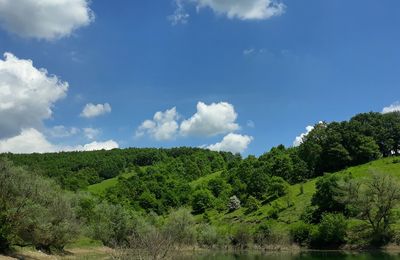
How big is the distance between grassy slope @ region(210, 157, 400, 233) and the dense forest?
142 cm

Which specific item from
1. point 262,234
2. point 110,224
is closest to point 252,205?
point 262,234

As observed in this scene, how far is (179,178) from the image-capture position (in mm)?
189875

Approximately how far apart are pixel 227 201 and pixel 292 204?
35.5m

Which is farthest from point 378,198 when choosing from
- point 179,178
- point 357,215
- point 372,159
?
point 179,178

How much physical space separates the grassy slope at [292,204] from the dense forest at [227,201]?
4.65 feet

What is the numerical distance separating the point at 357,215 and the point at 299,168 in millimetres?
→ 53350

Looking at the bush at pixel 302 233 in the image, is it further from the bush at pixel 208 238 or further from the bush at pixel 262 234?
the bush at pixel 208 238

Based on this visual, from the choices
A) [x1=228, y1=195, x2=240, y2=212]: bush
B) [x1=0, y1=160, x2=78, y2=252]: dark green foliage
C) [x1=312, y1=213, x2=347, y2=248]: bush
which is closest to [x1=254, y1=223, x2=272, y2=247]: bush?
[x1=312, y1=213, x2=347, y2=248]: bush

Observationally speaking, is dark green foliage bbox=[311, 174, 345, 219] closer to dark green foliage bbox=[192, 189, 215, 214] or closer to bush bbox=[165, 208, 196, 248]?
bush bbox=[165, 208, 196, 248]

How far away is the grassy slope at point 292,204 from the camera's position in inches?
4350

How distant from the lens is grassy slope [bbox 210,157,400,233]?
363ft

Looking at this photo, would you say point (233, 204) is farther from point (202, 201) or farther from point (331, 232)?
point (331, 232)

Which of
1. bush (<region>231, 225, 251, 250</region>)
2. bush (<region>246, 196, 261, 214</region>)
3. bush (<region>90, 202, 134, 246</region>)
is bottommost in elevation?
bush (<region>231, 225, 251, 250</region>)

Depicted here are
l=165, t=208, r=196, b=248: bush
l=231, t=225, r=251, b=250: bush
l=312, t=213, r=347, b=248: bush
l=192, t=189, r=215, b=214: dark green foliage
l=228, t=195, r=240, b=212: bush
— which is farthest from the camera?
l=192, t=189, r=215, b=214: dark green foliage
